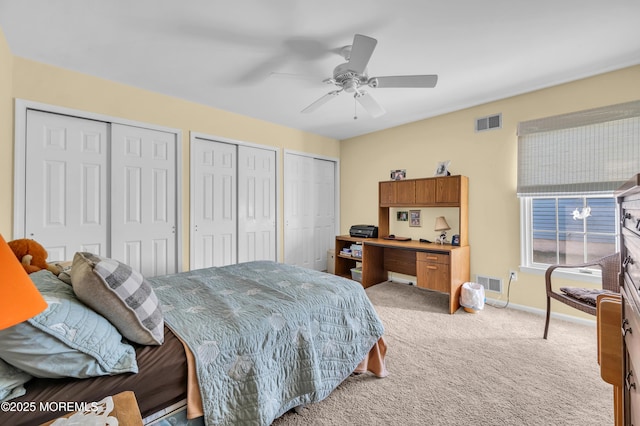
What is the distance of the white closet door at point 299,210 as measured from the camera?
14.9 ft

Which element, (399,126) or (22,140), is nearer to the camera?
(22,140)

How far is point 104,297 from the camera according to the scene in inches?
45.7

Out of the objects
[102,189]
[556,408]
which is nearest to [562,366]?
[556,408]

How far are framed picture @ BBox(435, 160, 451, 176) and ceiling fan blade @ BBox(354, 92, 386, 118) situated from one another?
4.54 feet

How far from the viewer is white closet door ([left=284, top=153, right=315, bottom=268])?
4535 mm

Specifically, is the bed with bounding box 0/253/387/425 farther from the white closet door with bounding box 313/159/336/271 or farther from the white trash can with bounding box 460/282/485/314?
the white closet door with bounding box 313/159/336/271

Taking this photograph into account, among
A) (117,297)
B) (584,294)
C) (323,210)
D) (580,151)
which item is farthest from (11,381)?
(323,210)

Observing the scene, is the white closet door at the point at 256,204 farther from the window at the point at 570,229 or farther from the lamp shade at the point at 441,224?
the window at the point at 570,229

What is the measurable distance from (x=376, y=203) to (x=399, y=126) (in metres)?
1.26

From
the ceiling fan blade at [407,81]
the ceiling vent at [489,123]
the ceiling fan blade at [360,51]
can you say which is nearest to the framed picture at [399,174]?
the ceiling vent at [489,123]

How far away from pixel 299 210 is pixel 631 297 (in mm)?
4018

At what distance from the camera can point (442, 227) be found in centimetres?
370

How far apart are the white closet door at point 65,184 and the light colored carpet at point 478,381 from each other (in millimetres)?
2642

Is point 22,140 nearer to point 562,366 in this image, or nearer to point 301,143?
point 301,143
